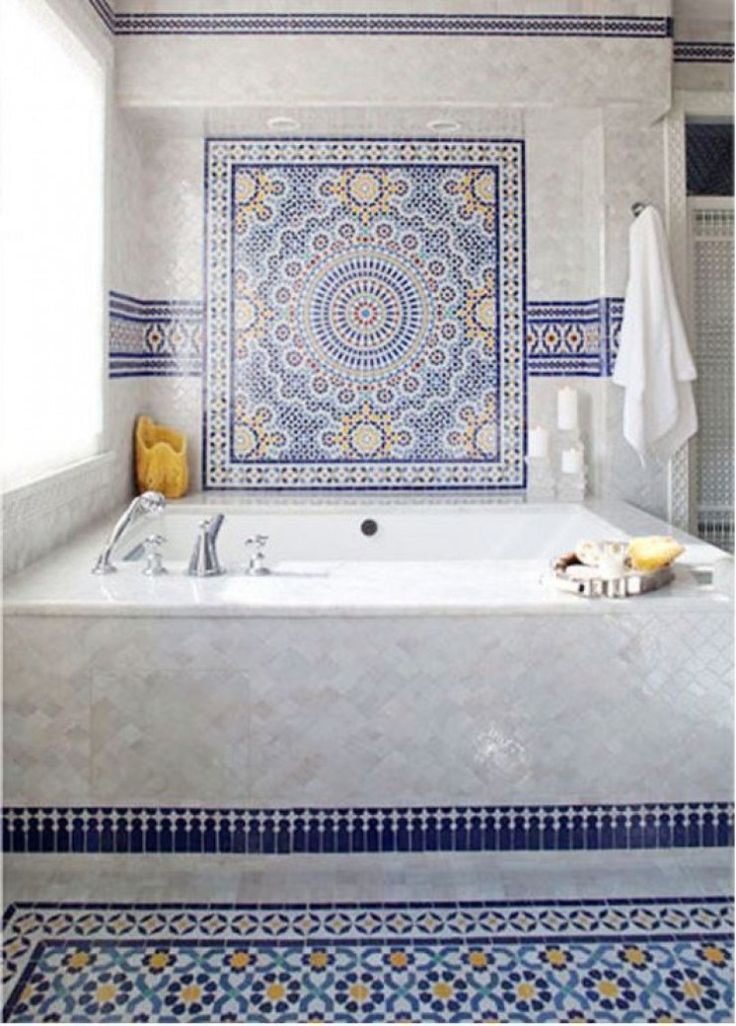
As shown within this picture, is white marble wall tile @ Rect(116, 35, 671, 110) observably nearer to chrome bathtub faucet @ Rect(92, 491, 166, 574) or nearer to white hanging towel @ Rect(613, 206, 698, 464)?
white hanging towel @ Rect(613, 206, 698, 464)

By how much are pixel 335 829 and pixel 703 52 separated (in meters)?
3.28

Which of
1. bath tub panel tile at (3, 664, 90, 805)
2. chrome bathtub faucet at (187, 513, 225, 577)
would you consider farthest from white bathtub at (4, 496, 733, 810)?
chrome bathtub faucet at (187, 513, 225, 577)

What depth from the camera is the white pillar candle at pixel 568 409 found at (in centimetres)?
412

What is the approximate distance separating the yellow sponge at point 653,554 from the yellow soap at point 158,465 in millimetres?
2010

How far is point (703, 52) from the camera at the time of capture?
13.2 feet

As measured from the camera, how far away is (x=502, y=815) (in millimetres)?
2338

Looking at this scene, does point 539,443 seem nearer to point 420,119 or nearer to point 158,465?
point 420,119

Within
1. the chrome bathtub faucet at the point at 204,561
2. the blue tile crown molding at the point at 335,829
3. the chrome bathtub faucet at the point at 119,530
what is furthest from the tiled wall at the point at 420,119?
the blue tile crown molding at the point at 335,829

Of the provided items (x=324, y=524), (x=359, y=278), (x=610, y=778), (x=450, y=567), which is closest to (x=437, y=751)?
(x=610, y=778)

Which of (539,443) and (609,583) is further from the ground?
(539,443)

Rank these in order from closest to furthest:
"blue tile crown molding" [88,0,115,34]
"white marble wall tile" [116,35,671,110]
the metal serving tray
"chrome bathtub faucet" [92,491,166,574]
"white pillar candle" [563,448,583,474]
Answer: the metal serving tray, "chrome bathtub faucet" [92,491,166,574], "blue tile crown molding" [88,0,115,34], "white marble wall tile" [116,35,671,110], "white pillar candle" [563,448,583,474]

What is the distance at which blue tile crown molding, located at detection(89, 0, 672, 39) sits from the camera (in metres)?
3.71

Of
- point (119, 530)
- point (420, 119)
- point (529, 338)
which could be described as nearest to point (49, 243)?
point (119, 530)

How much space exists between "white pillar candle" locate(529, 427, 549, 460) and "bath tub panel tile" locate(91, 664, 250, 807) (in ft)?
7.10
